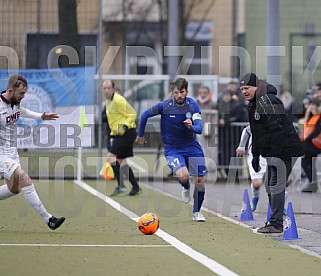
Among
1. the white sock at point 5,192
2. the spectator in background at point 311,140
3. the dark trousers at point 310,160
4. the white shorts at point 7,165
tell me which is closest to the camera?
the white shorts at point 7,165

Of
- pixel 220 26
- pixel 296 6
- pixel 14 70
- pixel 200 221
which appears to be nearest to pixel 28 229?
pixel 200 221

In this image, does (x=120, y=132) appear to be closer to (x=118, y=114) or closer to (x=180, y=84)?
(x=118, y=114)

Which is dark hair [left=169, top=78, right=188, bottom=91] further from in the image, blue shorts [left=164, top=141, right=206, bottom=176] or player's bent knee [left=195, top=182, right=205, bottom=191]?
player's bent knee [left=195, top=182, right=205, bottom=191]

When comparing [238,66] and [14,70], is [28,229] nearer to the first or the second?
[14,70]

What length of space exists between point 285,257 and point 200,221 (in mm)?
3589

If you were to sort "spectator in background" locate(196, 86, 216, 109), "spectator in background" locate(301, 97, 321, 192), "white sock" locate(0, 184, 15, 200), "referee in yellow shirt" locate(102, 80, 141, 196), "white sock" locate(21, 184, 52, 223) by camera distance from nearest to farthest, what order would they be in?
"white sock" locate(21, 184, 52, 223)
"white sock" locate(0, 184, 15, 200)
"referee in yellow shirt" locate(102, 80, 141, 196)
"spectator in background" locate(301, 97, 321, 192)
"spectator in background" locate(196, 86, 216, 109)

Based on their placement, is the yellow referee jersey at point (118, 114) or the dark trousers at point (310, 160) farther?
the dark trousers at point (310, 160)

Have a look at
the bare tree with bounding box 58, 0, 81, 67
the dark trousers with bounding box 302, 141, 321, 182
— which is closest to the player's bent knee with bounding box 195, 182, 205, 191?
the dark trousers with bounding box 302, 141, 321, 182

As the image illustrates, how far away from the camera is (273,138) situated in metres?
12.1

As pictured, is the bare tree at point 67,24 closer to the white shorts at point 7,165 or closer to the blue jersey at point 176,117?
the blue jersey at point 176,117

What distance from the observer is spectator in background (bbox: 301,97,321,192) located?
19.0 m

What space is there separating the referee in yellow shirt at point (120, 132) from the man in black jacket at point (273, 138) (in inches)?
225

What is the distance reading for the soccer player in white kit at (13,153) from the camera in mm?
11898

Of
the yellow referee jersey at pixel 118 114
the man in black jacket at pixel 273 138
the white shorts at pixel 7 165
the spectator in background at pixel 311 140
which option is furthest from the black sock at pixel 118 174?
the man in black jacket at pixel 273 138
